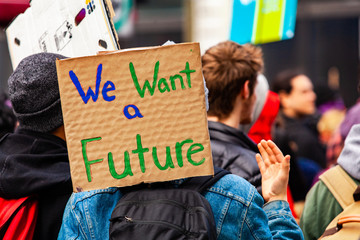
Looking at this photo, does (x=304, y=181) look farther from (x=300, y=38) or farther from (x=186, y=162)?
(x=300, y=38)

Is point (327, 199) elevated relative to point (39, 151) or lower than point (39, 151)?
lower

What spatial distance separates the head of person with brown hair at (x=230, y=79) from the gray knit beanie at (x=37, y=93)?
2.97ft

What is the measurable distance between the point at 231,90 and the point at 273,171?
0.85m

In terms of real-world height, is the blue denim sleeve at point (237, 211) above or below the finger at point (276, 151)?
Result: below

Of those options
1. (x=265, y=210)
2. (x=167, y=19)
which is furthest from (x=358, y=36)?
(x=265, y=210)

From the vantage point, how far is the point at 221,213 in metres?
1.99

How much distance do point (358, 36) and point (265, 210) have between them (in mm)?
10815

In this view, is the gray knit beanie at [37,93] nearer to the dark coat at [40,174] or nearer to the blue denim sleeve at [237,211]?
the dark coat at [40,174]

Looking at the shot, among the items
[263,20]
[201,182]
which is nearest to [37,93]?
[201,182]

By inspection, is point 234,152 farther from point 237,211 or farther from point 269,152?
point 237,211

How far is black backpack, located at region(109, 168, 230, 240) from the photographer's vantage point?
1.84m

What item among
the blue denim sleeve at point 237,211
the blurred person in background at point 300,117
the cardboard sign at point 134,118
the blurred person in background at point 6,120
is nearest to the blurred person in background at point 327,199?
the blue denim sleeve at point 237,211

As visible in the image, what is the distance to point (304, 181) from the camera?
468cm

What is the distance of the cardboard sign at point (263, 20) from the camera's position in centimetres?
403
